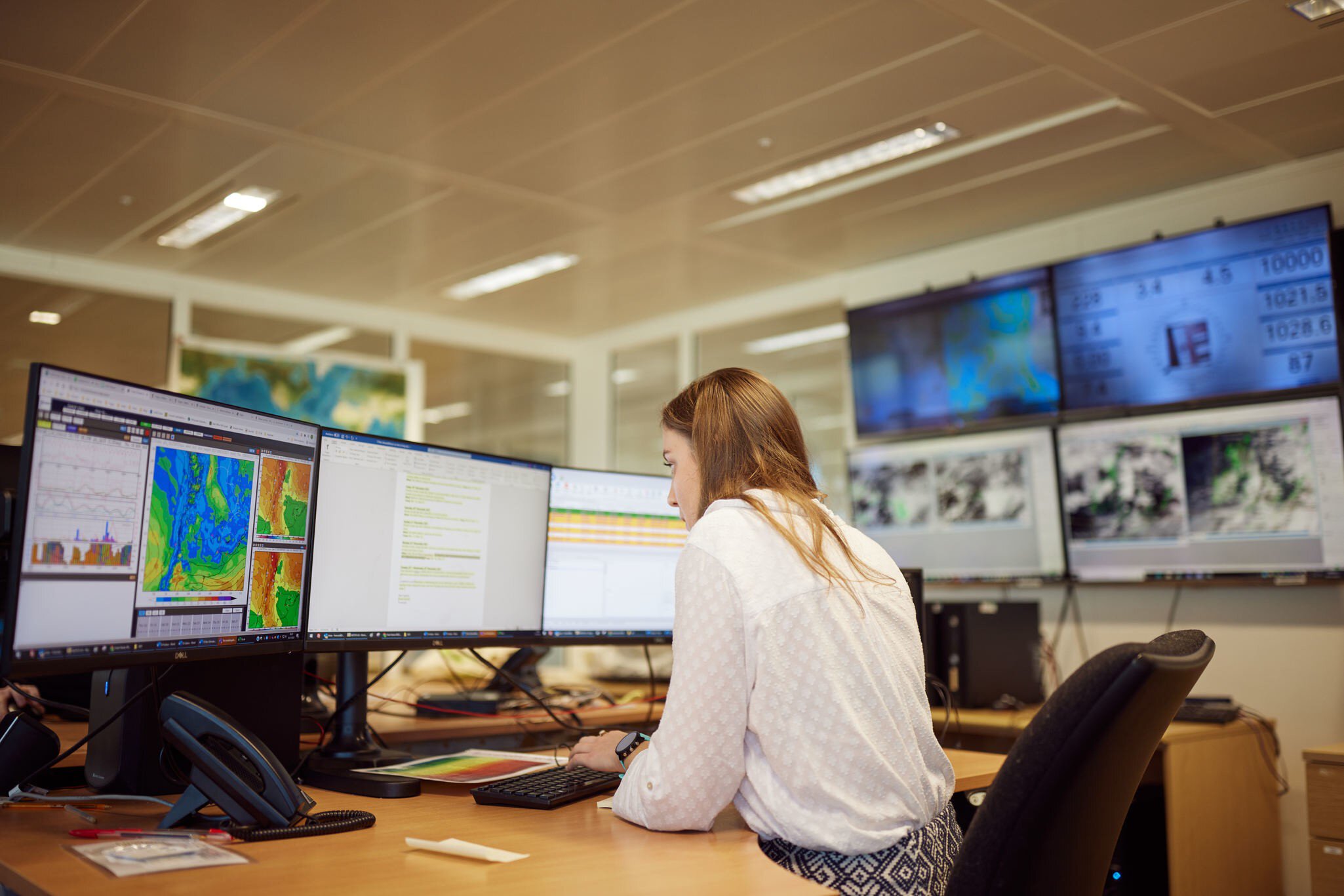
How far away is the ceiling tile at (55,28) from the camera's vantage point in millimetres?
2645

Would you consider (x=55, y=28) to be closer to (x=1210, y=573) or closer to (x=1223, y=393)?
(x=1223, y=393)

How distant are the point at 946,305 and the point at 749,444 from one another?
128 inches

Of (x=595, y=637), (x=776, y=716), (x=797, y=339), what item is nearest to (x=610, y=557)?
(x=595, y=637)

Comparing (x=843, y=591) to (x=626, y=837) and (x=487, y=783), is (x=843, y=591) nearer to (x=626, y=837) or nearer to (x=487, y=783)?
(x=626, y=837)

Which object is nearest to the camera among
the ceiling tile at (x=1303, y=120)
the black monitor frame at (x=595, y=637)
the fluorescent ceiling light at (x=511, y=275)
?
the black monitor frame at (x=595, y=637)

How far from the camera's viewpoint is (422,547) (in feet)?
Answer: 5.70

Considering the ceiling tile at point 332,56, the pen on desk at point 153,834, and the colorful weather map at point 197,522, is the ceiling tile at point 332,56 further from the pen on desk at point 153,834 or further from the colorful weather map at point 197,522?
the pen on desk at point 153,834

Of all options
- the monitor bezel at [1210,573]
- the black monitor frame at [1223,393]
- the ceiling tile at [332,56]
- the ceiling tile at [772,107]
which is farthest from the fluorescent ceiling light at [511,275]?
the monitor bezel at [1210,573]

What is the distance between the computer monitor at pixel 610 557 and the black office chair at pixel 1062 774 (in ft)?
3.20

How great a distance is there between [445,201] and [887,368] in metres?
2.01

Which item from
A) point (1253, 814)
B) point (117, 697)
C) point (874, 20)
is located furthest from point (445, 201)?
point (1253, 814)

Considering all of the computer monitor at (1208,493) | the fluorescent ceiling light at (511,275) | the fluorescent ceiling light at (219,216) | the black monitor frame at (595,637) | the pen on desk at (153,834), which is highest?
the fluorescent ceiling light at (511,275)

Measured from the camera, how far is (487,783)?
1.56 m

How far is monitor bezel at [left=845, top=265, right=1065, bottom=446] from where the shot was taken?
4.15m
